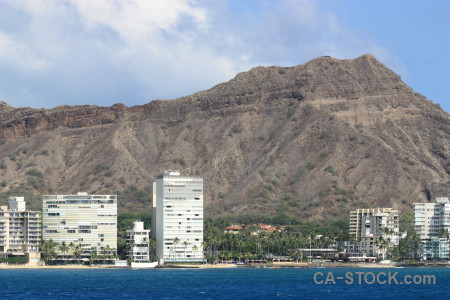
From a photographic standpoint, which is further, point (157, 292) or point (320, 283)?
point (320, 283)

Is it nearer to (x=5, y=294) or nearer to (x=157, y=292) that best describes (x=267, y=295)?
Answer: (x=157, y=292)

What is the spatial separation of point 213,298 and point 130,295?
1426 cm

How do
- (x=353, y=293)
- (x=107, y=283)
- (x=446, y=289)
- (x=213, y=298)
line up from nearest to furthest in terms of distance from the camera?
1. (x=213, y=298)
2. (x=353, y=293)
3. (x=446, y=289)
4. (x=107, y=283)

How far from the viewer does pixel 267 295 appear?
16550 centimetres

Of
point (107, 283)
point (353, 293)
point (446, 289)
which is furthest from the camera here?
point (107, 283)

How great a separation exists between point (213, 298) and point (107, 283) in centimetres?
4089

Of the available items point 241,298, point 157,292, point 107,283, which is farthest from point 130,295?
point 107,283

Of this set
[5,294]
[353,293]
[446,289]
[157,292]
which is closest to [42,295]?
[5,294]

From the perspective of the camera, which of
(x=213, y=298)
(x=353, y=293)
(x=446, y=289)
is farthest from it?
(x=446, y=289)

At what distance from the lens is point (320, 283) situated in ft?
652

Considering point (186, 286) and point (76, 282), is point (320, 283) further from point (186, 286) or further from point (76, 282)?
point (76, 282)

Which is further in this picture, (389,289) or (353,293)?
(389,289)

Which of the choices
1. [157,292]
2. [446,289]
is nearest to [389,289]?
[446,289]

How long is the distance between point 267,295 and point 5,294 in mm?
38622
